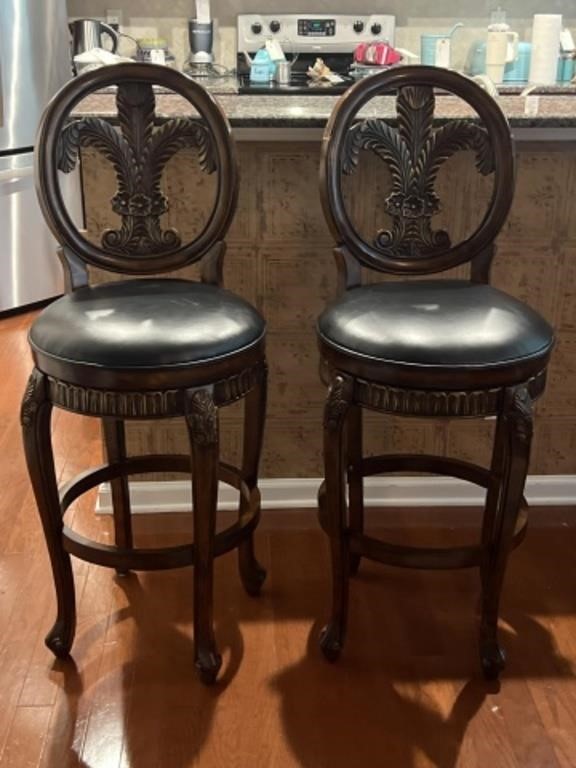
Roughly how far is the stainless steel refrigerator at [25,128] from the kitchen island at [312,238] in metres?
1.65

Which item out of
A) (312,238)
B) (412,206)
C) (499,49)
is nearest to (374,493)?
(312,238)

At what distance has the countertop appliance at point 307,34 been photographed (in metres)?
4.57

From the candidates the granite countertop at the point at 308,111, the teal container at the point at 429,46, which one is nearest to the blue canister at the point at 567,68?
the teal container at the point at 429,46

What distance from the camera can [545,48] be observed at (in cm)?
434

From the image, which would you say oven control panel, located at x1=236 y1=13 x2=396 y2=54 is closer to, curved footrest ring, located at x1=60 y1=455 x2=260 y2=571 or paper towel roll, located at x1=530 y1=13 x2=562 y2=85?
paper towel roll, located at x1=530 y1=13 x2=562 y2=85

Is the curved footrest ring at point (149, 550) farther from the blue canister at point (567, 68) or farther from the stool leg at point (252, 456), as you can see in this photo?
the blue canister at point (567, 68)

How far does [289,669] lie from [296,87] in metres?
3.19

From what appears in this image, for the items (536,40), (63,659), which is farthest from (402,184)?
(536,40)

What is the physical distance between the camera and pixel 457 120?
1837 mm

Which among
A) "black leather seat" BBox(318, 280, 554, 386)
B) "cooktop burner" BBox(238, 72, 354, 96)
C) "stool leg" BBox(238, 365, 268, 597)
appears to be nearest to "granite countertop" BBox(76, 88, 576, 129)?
"black leather seat" BBox(318, 280, 554, 386)

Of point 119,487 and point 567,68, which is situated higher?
point 567,68

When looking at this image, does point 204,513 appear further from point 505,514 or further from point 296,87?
point 296,87

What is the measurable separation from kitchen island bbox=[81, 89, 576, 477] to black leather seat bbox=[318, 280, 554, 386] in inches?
16.6

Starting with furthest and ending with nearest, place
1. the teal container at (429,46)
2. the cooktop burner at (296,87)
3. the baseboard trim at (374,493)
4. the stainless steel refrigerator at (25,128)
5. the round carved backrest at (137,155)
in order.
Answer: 1. the teal container at (429,46)
2. the cooktop burner at (296,87)
3. the stainless steel refrigerator at (25,128)
4. the baseboard trim at (374,493)
5. the round carved backrest at (137,155)
